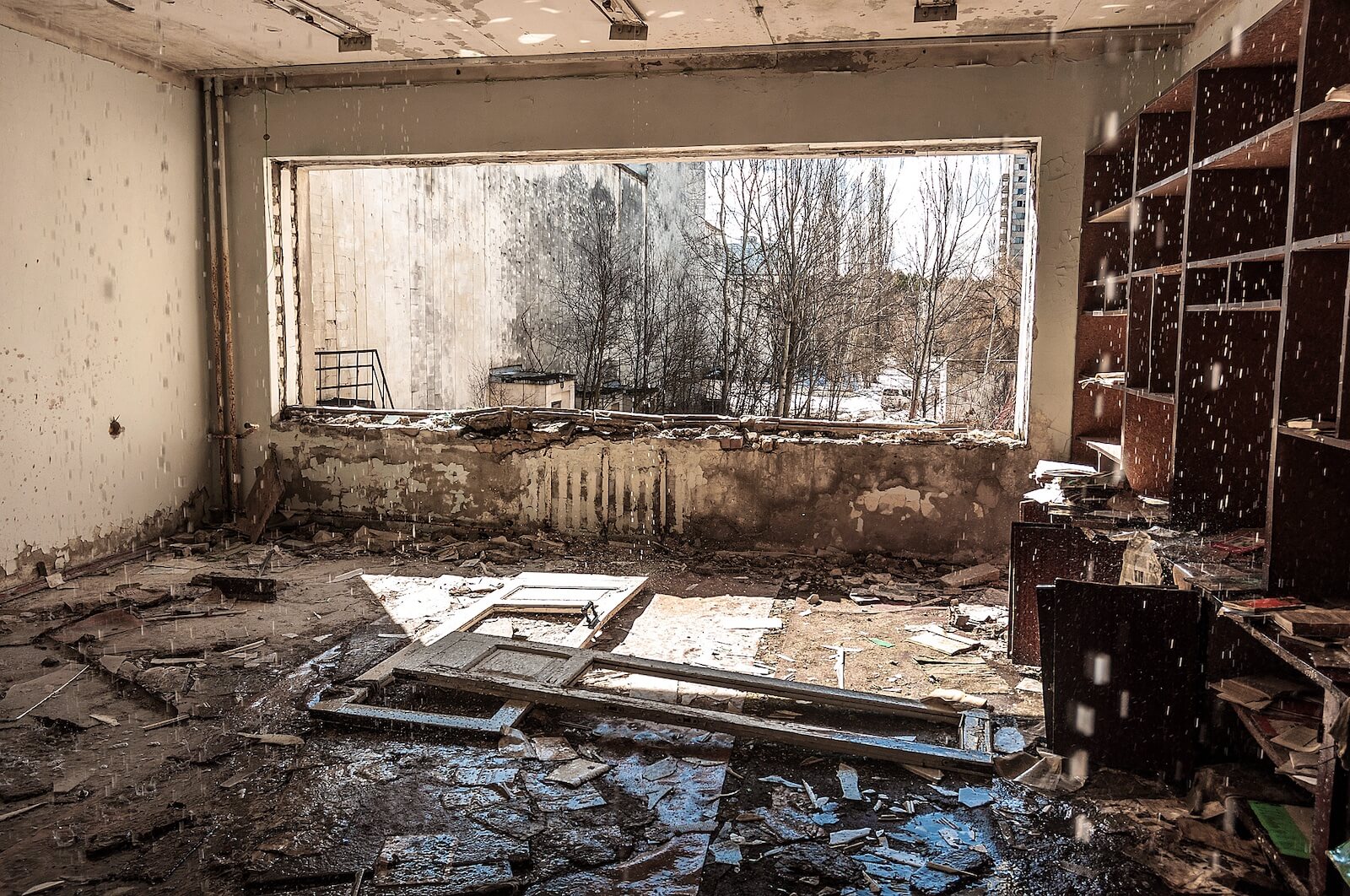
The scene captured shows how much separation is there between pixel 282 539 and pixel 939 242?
836cm

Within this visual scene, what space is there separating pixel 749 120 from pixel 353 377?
6399 mm

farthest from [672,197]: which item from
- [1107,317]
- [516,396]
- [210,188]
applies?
[1107,317]

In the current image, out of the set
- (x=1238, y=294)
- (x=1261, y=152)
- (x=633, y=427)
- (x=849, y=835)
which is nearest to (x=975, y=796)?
(x=849, y=835)

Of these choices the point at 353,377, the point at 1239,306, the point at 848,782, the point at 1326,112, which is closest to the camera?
the point at 1326,112

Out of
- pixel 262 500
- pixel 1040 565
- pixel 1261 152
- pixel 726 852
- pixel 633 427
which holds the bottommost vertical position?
pixel 726 852

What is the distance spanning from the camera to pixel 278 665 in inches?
181

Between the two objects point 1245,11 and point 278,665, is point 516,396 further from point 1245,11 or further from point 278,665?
point 1245,11

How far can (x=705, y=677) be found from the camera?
13.8ft

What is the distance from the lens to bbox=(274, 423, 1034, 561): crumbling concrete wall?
6488 millimetres

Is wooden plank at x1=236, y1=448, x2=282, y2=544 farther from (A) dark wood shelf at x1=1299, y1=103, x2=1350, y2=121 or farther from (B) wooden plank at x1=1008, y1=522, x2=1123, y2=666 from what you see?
(A) dark wood shelf at x1=1299, y1=103, x2=1350, y2=121

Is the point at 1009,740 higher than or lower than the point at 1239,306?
lower

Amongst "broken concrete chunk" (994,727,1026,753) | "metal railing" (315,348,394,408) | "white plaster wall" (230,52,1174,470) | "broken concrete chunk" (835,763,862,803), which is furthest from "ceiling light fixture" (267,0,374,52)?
"broken concrete chunk" (994,727,1026,753)

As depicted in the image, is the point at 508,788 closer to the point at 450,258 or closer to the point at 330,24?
the point at 330,24

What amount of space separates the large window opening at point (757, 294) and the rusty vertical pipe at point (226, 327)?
2.34 metres
